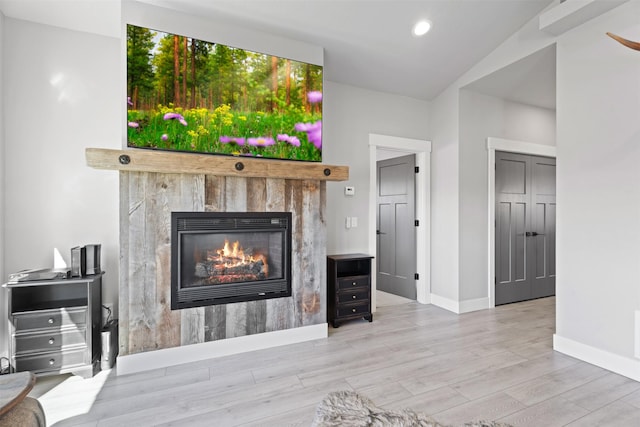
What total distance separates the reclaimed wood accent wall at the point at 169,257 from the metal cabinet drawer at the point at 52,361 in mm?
277

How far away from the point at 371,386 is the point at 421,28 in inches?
130

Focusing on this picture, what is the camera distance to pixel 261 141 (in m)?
2.92

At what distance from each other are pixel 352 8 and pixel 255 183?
1.82 metres

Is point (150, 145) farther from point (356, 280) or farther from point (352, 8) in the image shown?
point (356, 280)

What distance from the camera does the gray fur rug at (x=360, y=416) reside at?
4.06 ft

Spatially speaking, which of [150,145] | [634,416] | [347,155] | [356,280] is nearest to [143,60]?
[150,145]

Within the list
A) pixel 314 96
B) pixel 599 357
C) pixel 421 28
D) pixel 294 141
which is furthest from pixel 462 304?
pixel 421 28

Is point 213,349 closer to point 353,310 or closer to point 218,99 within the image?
point 353,310

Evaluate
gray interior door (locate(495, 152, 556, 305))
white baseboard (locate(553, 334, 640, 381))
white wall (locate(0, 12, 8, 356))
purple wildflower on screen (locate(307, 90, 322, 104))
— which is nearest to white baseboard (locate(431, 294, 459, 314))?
gray interior door (locate(495, 152, 556, 305))

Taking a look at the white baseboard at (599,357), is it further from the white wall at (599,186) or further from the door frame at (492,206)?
the door frame at (492,206)

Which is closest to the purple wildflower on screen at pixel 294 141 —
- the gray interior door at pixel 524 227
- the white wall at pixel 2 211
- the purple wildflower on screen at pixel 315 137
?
the purple wildflower on screen at pixel 315 137

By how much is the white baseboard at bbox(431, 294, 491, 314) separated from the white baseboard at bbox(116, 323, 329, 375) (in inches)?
70.6

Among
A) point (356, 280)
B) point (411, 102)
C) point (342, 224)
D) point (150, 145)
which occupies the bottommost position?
point (356, 280)

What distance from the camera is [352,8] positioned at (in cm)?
286
